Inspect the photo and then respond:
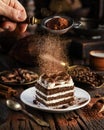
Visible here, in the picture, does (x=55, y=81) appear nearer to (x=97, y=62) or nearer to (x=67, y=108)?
(x=67, y=108)

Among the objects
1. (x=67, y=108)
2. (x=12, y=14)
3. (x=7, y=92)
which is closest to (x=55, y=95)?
(x=67, y=108)

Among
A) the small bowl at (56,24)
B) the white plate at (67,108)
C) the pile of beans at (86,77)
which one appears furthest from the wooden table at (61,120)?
the small bowl at (56,24)

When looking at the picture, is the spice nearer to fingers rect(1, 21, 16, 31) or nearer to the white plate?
the white plate

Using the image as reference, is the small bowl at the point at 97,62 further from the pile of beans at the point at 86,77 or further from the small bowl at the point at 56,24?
the small bowl at the point at 56,24

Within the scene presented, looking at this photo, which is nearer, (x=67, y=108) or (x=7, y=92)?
(x=67, y=108)

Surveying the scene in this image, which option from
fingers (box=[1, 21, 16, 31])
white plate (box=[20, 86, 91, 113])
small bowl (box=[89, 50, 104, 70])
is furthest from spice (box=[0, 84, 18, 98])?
small bowl (box=[89, 50, 104, 70])

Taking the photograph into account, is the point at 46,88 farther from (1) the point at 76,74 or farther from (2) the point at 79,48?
(2) the point at 79,48
